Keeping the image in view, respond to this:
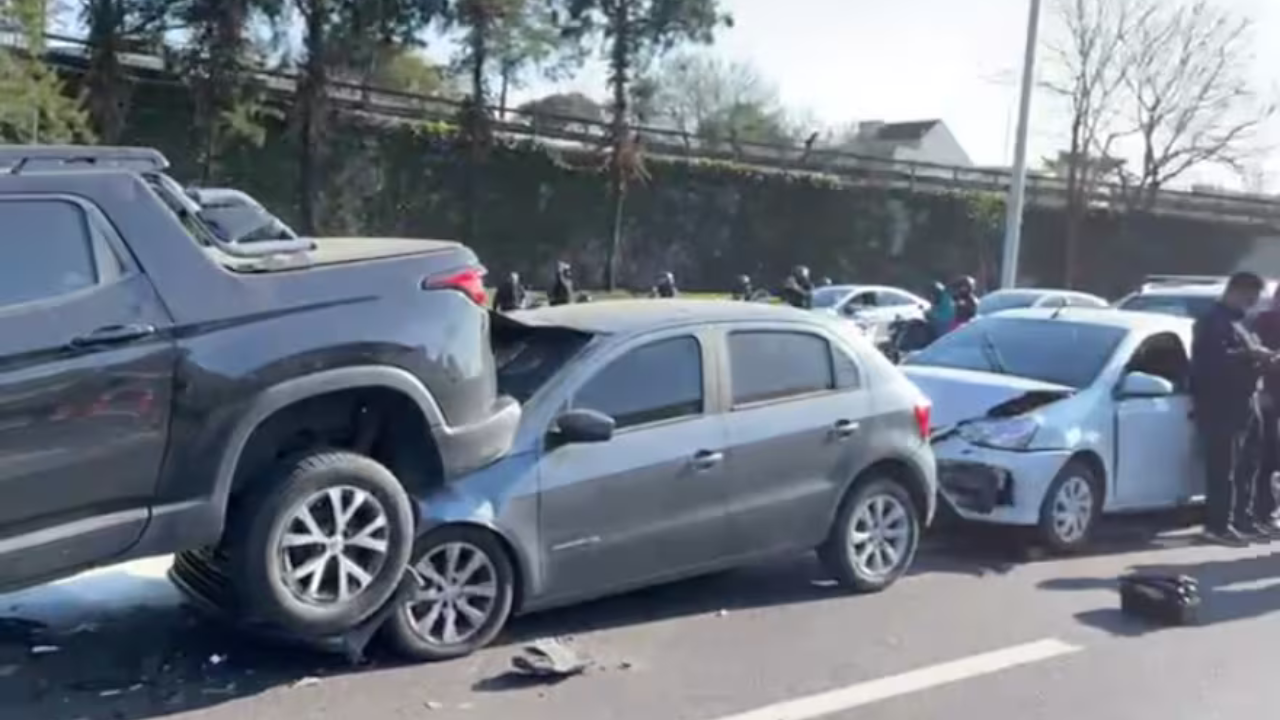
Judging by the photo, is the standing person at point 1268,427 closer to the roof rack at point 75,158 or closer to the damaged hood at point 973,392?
the damaged hood at point 973,392

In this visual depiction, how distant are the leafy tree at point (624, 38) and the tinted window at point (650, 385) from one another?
35.4m

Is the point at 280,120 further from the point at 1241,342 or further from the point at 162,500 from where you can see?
the point at 162,500

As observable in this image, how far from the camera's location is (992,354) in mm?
10234

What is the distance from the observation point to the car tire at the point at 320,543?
18.3 feet

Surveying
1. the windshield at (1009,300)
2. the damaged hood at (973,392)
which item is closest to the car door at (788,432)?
the damaged hood at (973,392)

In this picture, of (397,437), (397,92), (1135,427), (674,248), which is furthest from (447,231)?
(397,437)

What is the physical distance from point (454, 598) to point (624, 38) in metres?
37.6

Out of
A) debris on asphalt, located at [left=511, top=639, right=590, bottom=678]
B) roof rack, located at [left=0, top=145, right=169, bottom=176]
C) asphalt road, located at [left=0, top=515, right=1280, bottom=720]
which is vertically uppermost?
roof rack, located at [left=0, top=145, right=169, bottom=176]

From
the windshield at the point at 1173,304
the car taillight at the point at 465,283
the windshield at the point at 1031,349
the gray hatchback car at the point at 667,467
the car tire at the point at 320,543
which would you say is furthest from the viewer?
the windshield at the point at 1173,304

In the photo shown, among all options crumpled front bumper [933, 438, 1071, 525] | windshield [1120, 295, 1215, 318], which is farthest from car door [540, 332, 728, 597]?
windshield [1120, 295, 1215, 318]

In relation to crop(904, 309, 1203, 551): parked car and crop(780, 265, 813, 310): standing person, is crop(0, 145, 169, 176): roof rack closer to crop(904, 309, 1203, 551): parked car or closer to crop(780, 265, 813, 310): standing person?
crop(904, 309, 1203, 551): parked car

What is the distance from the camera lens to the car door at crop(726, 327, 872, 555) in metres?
7.22

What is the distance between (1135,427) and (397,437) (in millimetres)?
5399

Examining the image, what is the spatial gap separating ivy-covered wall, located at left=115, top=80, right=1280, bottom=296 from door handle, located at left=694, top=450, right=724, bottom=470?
3037cm
